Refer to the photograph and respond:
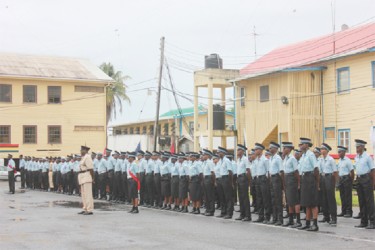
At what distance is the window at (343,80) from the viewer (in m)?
28.1

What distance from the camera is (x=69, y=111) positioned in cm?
4731

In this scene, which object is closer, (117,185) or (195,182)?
(195,182)

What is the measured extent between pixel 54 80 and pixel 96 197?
22726 mm

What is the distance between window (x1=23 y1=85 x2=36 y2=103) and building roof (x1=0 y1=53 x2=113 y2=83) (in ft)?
3.13

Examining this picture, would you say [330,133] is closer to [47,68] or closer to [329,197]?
[329,197]

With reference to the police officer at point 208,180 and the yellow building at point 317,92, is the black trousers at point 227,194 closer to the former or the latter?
the police officer at point 208,180

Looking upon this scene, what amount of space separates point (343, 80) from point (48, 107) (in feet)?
83.9

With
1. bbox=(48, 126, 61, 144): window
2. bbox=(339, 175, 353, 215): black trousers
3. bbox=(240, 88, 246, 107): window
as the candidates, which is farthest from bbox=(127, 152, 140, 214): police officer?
bbox=(48, 126, 61, 144): window

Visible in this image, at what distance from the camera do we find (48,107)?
4650 cm

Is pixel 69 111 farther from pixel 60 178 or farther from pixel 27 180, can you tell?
pixel 60 178

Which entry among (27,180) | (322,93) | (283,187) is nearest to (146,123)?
(27,180)

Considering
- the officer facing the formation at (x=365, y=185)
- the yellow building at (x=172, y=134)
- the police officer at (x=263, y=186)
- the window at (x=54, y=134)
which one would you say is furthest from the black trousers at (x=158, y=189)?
the window at (x=54, y=134)

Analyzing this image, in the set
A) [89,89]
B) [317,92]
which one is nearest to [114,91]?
[89,89]

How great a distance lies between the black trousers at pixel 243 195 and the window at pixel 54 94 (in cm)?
3325
